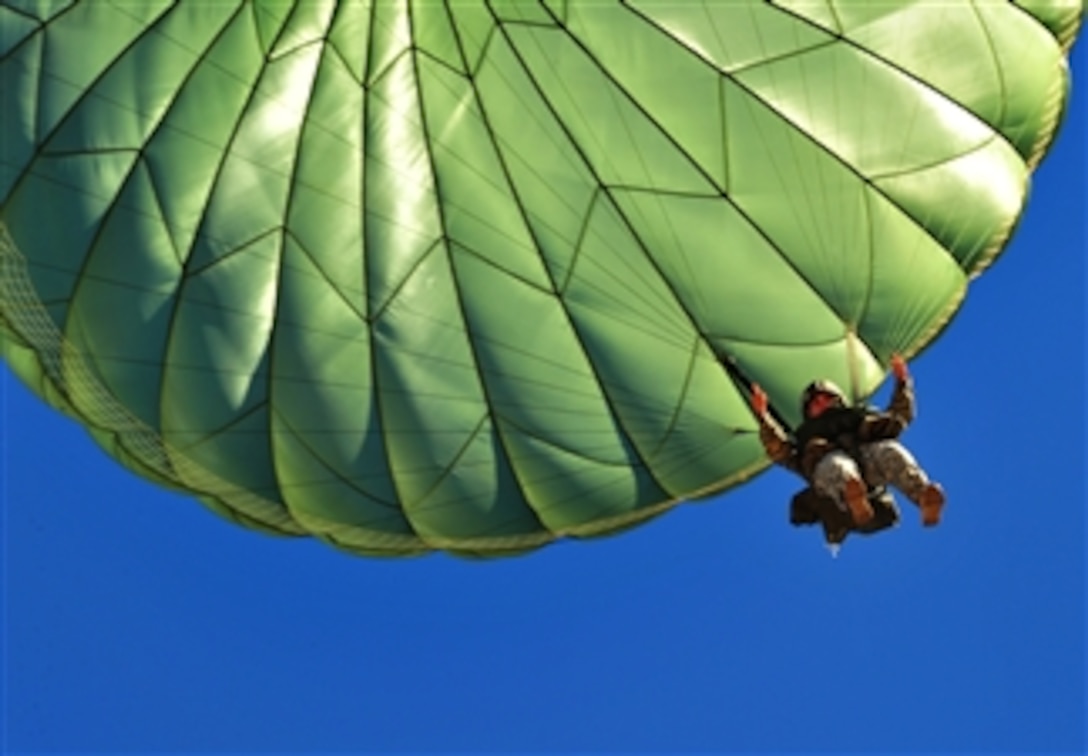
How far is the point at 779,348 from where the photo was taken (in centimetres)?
1727

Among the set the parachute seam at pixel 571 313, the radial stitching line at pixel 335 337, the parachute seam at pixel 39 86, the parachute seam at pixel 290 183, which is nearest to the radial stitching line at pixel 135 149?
the parachute seam at pixel 39 86

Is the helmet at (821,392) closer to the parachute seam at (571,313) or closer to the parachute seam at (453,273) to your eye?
the parachute seam at (571,313)

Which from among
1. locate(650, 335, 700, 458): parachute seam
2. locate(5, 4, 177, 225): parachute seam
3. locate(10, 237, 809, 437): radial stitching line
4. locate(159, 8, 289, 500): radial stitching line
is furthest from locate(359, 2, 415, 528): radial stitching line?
locate(650, 335, 700, 458): parachute seam

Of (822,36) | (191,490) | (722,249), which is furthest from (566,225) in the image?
(191,490)

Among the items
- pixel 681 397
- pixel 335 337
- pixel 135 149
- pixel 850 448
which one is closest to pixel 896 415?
pixel 850 448

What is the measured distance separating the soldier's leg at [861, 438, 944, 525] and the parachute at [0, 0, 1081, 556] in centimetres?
133

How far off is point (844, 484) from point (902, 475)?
354mm

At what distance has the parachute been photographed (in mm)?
16906

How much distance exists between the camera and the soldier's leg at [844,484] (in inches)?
610

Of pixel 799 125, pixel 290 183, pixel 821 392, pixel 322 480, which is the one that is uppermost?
pixel 799 125

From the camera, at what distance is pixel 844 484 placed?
15.5 m

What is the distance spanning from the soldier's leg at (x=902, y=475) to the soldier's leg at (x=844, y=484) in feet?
0.32

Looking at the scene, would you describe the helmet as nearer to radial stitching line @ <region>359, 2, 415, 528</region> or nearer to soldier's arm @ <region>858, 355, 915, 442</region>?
soldier's arm @ <region>858, 355, 915, 442</region>

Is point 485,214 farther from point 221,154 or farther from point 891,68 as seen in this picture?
point 891,68
